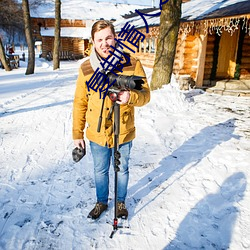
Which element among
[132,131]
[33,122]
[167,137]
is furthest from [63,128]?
[132,131]

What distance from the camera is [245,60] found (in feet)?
36.6

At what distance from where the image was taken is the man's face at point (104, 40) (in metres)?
1.82

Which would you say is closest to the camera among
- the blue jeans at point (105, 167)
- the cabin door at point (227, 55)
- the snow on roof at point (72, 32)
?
the blue jeans at point (105, 167)

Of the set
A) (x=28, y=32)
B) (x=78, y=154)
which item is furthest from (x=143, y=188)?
(x=28, y=32)

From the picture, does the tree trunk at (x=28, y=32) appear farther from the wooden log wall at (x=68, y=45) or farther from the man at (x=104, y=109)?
the wooden log wall at (x=68, y=45)

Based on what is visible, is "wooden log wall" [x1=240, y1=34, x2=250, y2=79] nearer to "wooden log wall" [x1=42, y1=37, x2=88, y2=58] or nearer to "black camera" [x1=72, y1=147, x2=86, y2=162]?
"black camera" [x1=72, y1=147, x2=86, y2=162]

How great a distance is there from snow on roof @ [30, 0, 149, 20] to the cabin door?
81.9 feet

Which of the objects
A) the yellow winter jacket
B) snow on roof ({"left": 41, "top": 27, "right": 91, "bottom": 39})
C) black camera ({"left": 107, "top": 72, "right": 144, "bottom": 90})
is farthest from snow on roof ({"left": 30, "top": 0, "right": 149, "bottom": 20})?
black camera ({"left": 107, "top": 72, "right": 144, "bottom": 90})

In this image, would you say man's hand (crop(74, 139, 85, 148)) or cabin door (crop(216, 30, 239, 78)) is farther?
cabin door (crop(216, 30, 239, 78))

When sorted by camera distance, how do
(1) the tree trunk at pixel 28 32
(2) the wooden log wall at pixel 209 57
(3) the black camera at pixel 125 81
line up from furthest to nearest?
(1) the tree trunk at pixel 28 32 < (2) the wooden log wall at pixel 209 57 < (3) the black camera at pixel 125 81

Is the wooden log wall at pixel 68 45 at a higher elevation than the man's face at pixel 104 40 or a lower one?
higher

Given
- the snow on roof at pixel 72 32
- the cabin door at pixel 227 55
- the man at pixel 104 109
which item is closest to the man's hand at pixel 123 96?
the man at pixel 104 109

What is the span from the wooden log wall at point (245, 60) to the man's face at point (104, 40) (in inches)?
445

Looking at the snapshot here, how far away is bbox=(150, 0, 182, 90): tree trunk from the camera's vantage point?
683cm
